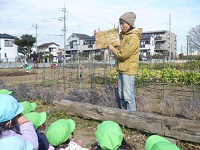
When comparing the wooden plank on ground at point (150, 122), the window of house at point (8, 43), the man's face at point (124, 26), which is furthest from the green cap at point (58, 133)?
the window of house at point (8, 43)

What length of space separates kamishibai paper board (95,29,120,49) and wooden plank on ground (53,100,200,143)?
1.05 metres

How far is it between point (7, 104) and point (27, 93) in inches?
170

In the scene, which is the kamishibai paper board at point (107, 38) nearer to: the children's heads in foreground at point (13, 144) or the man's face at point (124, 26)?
the man's face at point (124, 26)

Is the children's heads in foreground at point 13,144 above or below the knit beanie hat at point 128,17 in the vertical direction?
below

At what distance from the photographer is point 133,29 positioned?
3791mm

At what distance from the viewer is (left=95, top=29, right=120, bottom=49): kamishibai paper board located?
4.09 m

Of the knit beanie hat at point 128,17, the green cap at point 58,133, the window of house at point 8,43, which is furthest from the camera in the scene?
the window of house at point 8,43

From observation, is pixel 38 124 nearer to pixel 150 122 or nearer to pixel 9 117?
pixel 9 117

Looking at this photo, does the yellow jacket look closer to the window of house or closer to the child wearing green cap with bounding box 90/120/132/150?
the child wearing green cap with bounding box 90/120/132/150

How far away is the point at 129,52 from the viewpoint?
12.1 ft

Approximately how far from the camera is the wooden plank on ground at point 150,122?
3.05 metres

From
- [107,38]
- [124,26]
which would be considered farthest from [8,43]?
[124,26]

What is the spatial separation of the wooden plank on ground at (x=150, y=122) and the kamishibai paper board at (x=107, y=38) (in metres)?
1.05

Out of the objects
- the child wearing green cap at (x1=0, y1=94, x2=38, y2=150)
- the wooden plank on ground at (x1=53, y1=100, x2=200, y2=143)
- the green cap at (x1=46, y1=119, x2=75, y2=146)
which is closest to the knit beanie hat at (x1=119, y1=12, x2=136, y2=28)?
the wooden plank on ground at (x1=53, y1=100, x2=200, y2=143)
